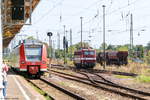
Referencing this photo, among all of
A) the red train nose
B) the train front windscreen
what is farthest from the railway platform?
the train front windscreen

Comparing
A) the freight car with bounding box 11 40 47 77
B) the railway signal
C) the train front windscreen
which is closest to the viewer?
the railway signal

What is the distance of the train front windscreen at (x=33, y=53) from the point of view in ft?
92.1

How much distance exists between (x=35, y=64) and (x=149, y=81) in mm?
8865

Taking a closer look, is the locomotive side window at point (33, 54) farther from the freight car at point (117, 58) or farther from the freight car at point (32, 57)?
the freight car at point (117, 58)

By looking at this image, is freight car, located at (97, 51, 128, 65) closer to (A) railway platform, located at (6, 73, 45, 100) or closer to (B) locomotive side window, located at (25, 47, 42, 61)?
(B) locomotive side window, located at (25, 47, 42, 61)

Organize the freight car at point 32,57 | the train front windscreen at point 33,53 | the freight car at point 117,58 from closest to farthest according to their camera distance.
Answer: the freight car at point 32,57 → the train front windscreen at point 33,53 → the freight car at point 117,58

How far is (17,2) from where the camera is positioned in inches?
368

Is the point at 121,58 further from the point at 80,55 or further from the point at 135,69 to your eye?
the point at 135,69

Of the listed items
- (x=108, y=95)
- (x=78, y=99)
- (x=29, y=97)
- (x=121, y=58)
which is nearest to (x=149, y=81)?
(x=108, y=95)

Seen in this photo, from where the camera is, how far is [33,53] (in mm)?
28125

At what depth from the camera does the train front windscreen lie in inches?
1105

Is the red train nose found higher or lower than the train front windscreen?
lower

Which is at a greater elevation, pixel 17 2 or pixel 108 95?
pixel 17 2

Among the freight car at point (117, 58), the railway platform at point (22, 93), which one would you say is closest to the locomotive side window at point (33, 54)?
the railway platform at point (22, 93)
